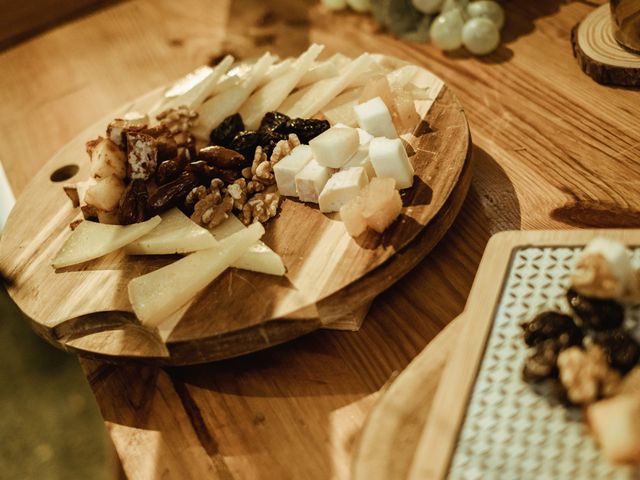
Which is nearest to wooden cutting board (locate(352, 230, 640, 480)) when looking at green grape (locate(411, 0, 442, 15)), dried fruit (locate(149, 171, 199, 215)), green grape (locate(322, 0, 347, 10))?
dried fruit (locate(149, 171, 199, 215))

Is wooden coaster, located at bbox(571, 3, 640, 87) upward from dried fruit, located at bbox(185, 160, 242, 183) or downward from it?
downward

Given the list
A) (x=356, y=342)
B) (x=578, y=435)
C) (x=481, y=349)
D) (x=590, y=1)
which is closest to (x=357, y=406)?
(x=356, y=342)

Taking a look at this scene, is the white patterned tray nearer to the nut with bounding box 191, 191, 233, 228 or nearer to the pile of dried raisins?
the pile of dried raisins

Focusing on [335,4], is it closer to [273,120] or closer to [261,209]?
[273,120]

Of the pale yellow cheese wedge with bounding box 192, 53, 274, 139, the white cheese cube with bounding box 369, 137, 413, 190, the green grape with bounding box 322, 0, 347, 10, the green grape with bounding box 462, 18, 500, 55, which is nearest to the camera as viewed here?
the white cheese cube with bounding box 369, 137, 413, 190

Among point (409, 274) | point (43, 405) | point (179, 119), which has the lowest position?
point (43, 405)

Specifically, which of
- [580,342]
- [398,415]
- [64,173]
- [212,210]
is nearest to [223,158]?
[212,210]

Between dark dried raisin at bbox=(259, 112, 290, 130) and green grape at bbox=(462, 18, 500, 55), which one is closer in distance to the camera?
dark dried raisin at bbox=(259, 112, 290, 130)

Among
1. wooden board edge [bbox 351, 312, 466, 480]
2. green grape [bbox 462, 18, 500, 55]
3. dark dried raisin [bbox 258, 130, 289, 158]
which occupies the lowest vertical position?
green grape [bbox 462, 18, 500, 55]
